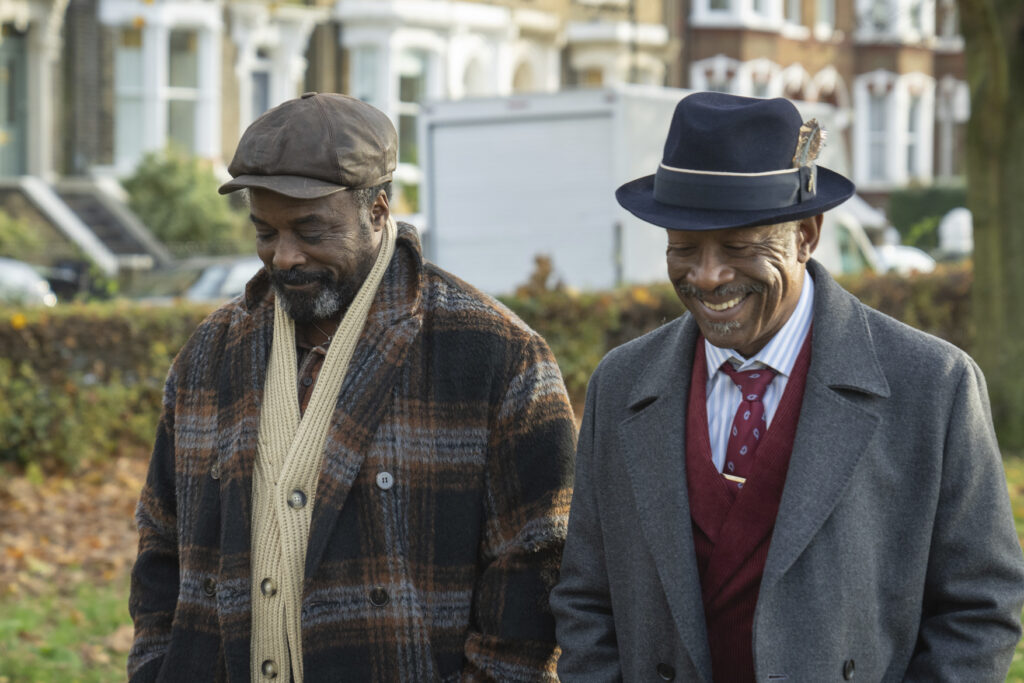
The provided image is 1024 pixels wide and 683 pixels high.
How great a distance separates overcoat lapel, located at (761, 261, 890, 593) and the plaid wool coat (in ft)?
2.23

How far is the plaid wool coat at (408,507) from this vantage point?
126 inches

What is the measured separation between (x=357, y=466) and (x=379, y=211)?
637 mm

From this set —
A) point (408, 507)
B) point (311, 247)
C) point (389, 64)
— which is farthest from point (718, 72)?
point (408, 507)

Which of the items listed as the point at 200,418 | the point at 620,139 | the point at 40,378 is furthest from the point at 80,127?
the point at 200,418

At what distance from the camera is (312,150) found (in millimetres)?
3244

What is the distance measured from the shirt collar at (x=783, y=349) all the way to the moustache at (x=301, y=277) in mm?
916

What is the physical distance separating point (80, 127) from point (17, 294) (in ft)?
46.5

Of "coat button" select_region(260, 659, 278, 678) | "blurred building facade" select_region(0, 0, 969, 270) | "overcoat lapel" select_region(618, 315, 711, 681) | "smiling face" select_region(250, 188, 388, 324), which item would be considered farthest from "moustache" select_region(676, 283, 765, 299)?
"blurred building facade" select_region(0, 0, 969, 270)

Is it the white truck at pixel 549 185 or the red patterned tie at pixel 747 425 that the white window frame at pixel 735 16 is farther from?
the red patterned tie at pixel 747 425

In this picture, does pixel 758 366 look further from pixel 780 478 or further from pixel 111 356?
pixel 111 356

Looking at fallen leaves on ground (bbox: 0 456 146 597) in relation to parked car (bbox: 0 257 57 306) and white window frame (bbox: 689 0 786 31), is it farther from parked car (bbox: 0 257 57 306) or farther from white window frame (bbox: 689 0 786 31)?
white window frame (bbox: 689 0 786 31)

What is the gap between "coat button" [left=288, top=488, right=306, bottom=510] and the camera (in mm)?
3254

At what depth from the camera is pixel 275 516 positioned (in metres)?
3.28

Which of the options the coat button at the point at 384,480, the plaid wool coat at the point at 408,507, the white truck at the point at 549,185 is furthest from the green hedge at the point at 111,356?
the coat button at the point at 384,480
